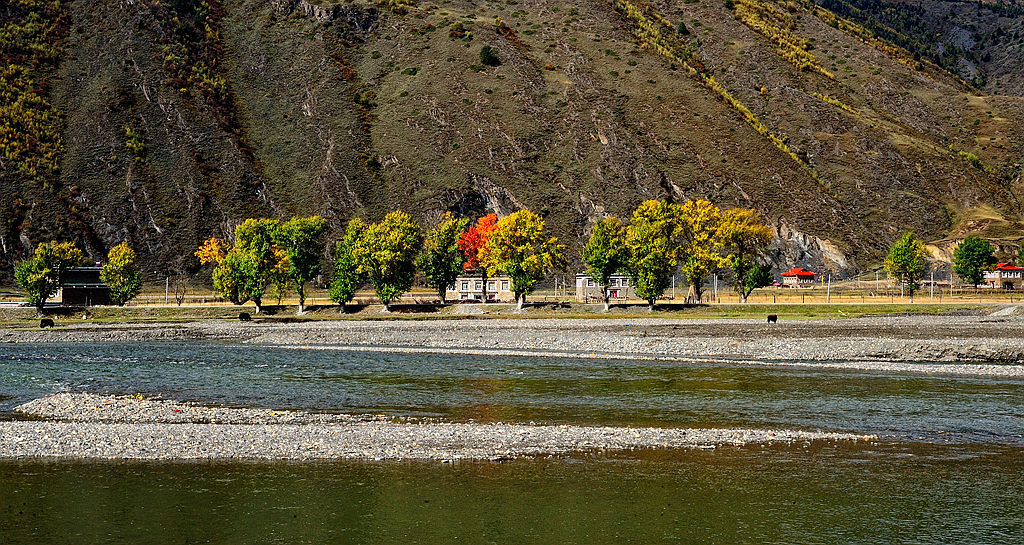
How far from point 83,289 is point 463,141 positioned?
6933 centimetres

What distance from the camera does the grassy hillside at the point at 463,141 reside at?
461 ft

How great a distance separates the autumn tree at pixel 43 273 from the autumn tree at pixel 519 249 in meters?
49.5

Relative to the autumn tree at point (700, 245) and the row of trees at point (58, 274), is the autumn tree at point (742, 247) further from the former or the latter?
the row of trees at point (58, 274)

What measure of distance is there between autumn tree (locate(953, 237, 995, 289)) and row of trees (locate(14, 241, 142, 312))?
347ft

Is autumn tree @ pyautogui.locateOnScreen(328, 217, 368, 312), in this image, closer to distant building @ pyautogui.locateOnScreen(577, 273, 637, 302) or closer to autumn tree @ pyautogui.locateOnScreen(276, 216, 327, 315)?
autumn tree @ pyautogui.locateOnScreen(276, 216, 327, 315)

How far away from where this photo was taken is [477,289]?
12156 centimetres

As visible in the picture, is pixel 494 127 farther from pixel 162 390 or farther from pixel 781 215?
pixel 162 390

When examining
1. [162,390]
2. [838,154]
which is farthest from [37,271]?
[838,154]

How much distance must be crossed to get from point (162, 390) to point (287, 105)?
141 metres

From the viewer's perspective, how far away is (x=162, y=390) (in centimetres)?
4125

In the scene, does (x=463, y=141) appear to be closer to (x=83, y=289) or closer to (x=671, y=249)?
(x=671, y=249)

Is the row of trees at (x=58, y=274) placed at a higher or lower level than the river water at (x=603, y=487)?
higher

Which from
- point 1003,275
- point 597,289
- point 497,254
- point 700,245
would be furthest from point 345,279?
point 1003,275

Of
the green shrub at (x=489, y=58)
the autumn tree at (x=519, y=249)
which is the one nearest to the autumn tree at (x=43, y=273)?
the autumn tree at (x=519, y=249)
